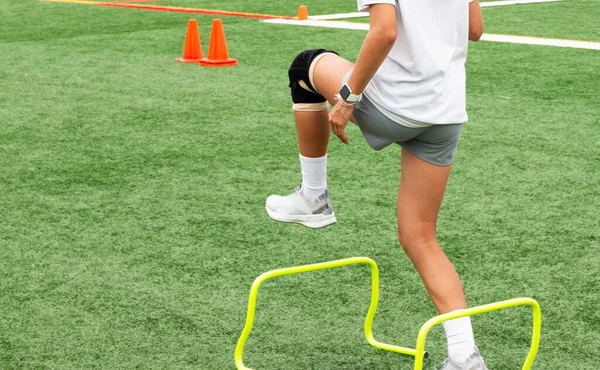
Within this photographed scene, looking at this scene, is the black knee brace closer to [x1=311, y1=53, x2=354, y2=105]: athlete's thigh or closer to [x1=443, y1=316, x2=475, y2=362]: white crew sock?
[x1=311, y1=53, x2=354, y2=105]: athlete's thigh

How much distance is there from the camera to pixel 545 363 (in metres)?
3.78

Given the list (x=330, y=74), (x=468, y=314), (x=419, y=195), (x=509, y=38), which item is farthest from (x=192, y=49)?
(x=468, y=314)

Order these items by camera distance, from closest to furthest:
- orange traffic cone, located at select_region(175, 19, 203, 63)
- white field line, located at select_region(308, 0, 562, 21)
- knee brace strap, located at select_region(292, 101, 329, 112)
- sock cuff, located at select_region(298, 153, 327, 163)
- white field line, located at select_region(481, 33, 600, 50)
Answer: knee brace strap, located at select_region(292, 101, 329, 112) → sock cuff, located at select_region(298, 153, 327, 163) → orange traffic cone, located at select_region(175, 19, 203, 63) → white field line, located at select_region(481, 33, 600, 50) → white field line, located at select_region(308, 0, 562, 21)

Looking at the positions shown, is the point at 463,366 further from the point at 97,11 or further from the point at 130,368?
the point at 97,11

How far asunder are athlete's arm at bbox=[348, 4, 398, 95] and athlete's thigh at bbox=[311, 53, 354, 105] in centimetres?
25

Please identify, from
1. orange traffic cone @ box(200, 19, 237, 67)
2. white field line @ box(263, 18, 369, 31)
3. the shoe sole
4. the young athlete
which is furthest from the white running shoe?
white field line @ box(263, 18, 369, 31)

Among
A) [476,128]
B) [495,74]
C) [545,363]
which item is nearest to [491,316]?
[545,363]

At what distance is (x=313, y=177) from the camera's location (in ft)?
13.0

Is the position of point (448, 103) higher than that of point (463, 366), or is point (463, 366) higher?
point (448, 103)

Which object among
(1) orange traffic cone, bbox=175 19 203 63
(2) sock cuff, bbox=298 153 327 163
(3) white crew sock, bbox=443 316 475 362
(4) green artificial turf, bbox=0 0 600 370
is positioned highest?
(2) sock cuff, bbox=298 153 327 163

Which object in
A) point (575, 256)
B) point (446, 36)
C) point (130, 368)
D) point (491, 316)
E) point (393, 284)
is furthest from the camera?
point (575, 256)

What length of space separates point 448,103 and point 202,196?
2753 millimetres

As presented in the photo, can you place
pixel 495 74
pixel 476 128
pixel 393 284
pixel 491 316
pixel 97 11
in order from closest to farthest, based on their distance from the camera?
pixel 491 316
pixel 393 284
pixel 476 128
pixel 495 74
pixel 97 11

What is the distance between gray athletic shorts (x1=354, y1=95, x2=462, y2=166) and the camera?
3318 mm
